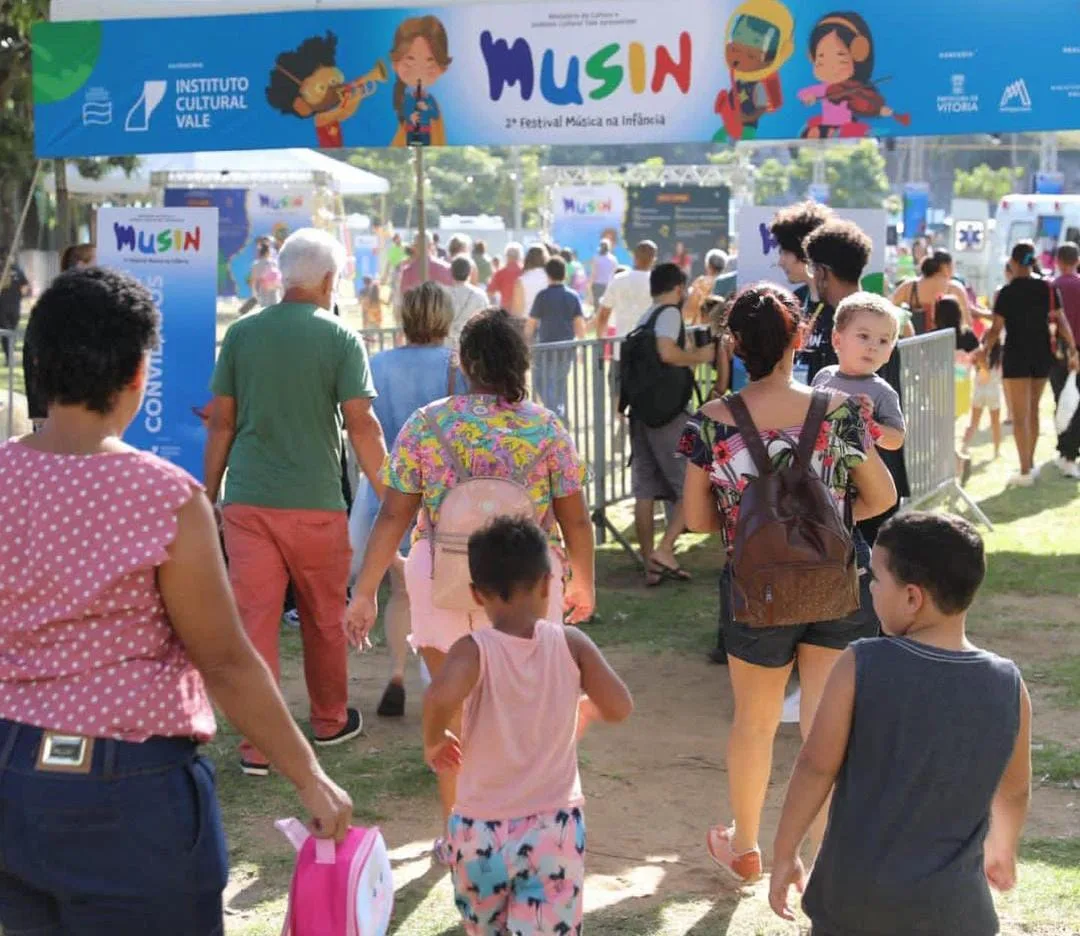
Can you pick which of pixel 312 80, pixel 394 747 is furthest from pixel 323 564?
pixel 312 80

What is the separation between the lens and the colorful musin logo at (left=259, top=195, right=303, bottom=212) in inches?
1337

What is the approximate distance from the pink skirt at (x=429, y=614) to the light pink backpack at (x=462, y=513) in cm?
5

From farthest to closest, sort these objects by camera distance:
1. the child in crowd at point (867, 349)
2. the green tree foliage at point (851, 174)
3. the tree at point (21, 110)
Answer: the green tree foliage at point (851, 174) → the tree at point (21, 110) → the child in crowd at point (867, 349)

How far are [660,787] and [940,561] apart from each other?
3292 mm

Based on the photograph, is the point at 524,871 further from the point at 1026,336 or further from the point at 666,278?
the point at 1026,336

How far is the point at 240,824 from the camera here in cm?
585

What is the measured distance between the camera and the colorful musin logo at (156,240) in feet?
29.6

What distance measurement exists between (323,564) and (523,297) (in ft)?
41.8

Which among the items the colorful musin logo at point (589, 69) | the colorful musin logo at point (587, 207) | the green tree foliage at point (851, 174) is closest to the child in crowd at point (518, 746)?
the colorful musin logo at point (589, 69)

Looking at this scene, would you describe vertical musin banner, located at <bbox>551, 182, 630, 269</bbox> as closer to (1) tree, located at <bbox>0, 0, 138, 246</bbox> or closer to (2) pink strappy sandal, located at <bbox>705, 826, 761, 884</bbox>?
(1) tree, located at <bbox>0, 0, 138, 246</bbox>

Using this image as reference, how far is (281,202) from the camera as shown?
34219 mm

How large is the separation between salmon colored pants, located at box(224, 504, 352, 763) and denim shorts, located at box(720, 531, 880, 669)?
195 centimetres

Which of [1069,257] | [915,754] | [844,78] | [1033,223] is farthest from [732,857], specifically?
[1033,223]

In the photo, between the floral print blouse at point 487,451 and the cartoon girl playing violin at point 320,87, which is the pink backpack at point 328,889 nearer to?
the floral print blouse at point 487,451
